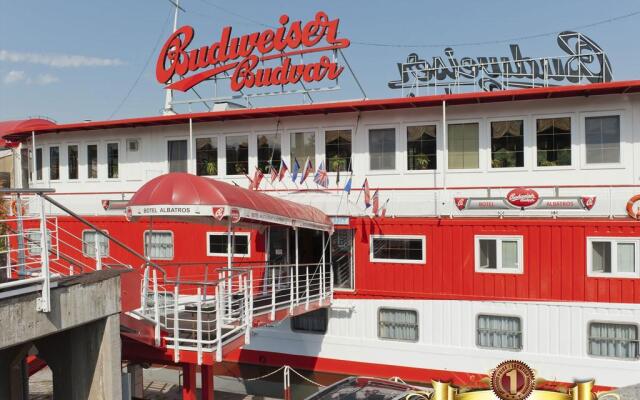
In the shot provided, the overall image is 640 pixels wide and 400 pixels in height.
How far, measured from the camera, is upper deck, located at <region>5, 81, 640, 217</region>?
55.0 ft

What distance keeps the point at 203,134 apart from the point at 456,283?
1052cm

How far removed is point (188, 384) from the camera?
11.9m

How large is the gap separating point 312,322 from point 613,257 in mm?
8587

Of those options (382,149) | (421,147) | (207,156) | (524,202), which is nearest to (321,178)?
(382,149)

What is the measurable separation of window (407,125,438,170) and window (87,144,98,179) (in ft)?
40.6

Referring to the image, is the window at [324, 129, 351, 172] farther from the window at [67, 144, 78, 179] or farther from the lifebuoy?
the window at [67, 144, 78, 179]

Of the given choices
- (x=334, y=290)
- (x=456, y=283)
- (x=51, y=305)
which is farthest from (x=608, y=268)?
(x=51, y=305)

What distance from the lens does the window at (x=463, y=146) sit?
59.6 ft

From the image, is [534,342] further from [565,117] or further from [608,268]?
[565,117]

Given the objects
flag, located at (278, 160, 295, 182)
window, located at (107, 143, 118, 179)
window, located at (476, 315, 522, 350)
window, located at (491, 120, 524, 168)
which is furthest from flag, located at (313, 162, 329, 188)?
window, located at (107, 143, 118, 179)

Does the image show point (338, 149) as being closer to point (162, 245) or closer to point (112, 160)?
point (162, 245)

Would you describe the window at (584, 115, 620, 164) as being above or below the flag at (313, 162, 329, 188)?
above

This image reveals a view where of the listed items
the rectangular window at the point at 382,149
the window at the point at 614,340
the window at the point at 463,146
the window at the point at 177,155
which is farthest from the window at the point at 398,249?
the window at the point at 177,155

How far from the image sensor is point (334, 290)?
57.4 ft
